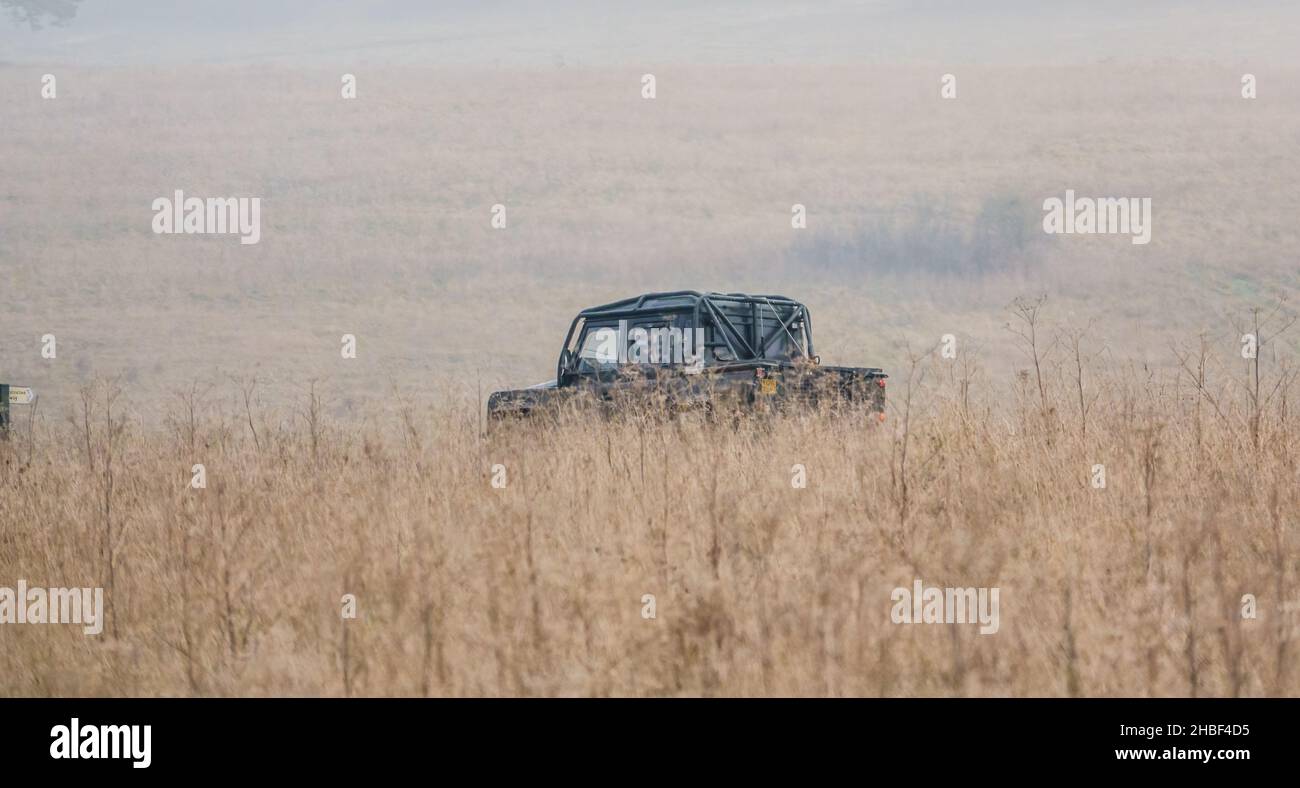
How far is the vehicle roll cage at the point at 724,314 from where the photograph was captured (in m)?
11.6

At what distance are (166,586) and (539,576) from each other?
2.22 metres

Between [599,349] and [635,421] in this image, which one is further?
[599,349]

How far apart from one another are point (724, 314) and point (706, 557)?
6.78 metres

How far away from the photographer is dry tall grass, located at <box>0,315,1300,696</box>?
444cm

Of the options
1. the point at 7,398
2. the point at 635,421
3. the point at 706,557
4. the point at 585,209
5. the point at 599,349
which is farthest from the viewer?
the point at 585,209

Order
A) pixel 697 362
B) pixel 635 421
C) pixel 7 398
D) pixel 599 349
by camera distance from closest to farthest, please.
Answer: pixel 635 421 → pixel 697 362 → pixel 599 349 → pixel 7 398

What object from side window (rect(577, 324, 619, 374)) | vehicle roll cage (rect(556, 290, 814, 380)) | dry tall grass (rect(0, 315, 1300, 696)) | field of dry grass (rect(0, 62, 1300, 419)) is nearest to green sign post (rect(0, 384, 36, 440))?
dry tall grass (rect(0, 315, 1300, 696))

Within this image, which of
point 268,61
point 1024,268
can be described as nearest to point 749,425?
point 1024,268

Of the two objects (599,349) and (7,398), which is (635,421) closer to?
(599,349)

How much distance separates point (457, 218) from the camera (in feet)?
160

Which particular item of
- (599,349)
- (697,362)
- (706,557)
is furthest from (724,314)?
(706,557)

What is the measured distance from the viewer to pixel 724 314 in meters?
12.1

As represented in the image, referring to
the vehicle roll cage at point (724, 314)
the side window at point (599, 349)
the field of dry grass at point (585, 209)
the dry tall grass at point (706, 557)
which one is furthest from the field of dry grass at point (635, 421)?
the vehicle roll cage at point (724, 314)

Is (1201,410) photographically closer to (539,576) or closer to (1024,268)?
(539,576)
